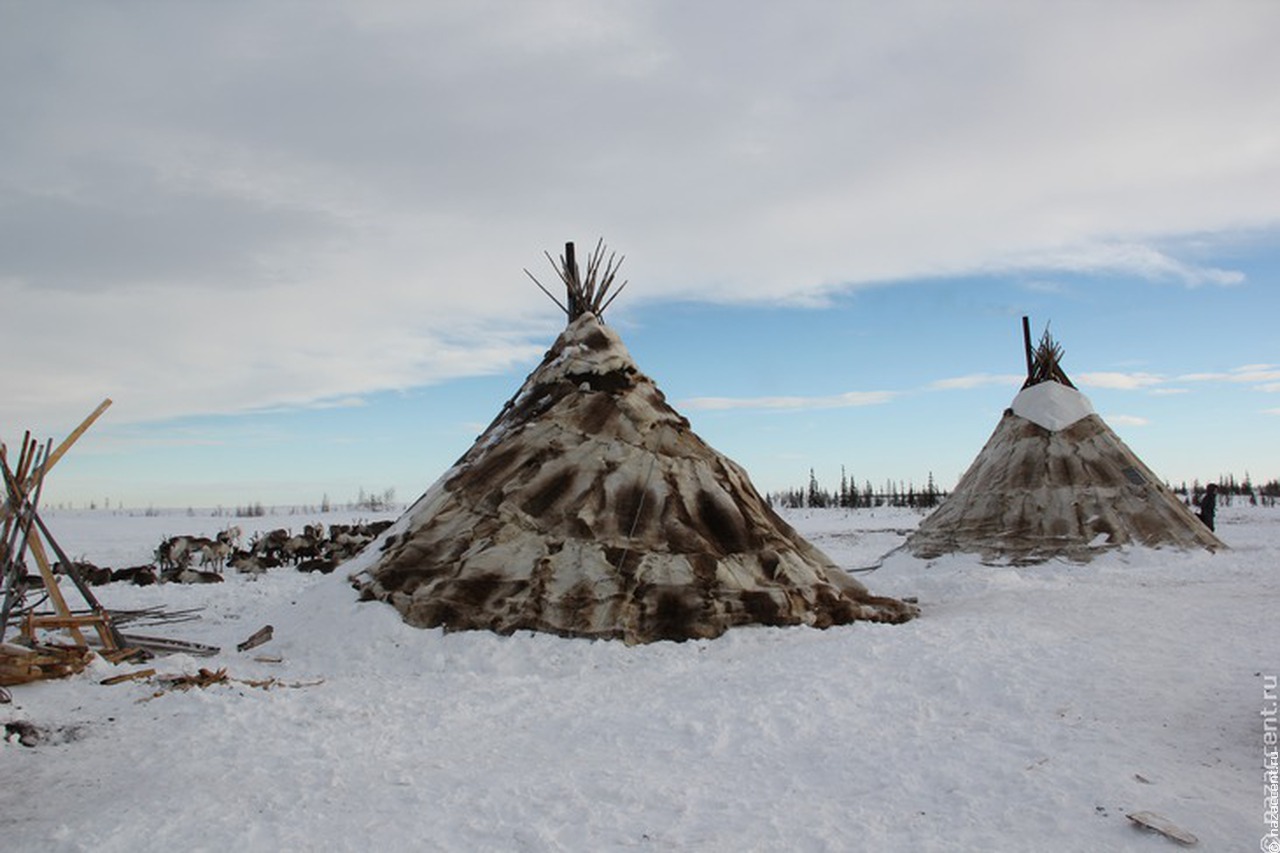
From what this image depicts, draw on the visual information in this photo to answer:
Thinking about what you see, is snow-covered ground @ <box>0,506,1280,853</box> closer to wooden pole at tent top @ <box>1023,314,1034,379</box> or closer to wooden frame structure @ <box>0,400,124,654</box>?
wooden frame structure @ <box>0,400,124,654</box>

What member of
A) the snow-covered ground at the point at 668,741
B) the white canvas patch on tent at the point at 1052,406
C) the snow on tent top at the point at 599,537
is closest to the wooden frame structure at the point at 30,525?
the snow-covered ground at the point at 668,741

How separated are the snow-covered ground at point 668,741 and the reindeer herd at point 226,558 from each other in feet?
30.3

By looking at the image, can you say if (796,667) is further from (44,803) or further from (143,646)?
(143,646)

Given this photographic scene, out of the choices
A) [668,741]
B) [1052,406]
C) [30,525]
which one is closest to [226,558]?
[30,525]

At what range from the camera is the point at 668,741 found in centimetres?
650

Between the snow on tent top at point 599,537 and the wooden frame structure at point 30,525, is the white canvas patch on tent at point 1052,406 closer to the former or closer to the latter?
the snow on tent top at point 599,537

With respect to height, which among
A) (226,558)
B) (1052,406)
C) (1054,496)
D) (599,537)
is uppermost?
(1052,406)

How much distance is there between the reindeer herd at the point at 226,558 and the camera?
18828 millimetres

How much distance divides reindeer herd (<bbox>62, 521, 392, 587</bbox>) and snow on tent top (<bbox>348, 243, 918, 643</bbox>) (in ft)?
30.9

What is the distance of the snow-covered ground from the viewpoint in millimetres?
4859

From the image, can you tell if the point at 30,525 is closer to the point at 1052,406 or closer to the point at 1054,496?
the point at 1054,496

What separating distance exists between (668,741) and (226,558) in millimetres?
21428

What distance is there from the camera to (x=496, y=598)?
976 cm

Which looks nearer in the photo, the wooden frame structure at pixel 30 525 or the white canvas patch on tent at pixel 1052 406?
the wooden frame structure at pixel 30 525
